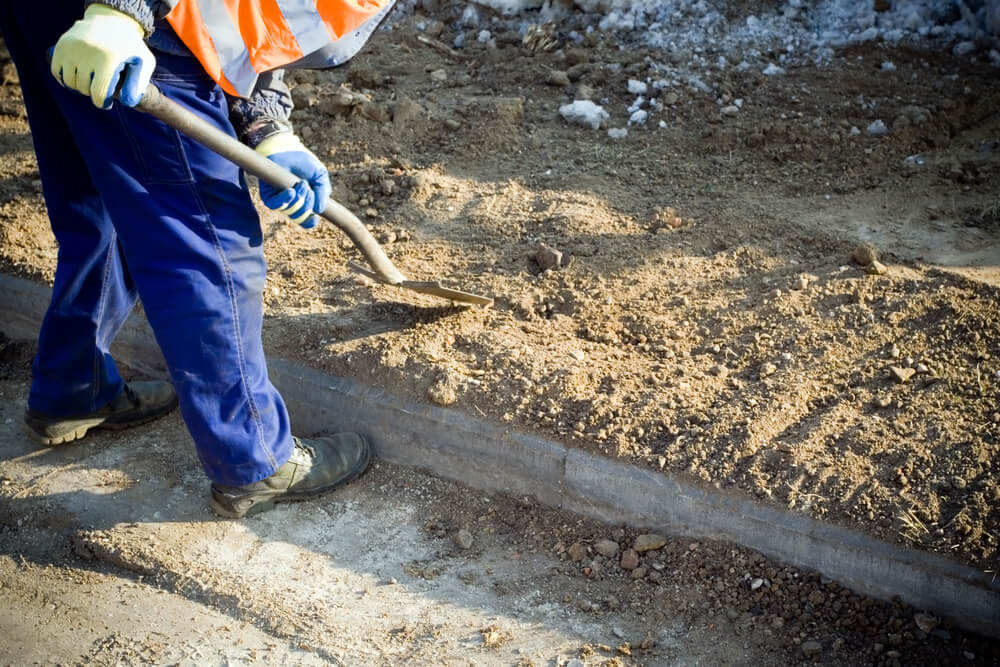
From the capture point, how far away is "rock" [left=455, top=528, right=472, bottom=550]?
10.1 feet

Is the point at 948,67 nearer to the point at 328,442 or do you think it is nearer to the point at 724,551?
the point at 724,551

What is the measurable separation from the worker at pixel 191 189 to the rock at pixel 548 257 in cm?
108

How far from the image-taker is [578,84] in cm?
514

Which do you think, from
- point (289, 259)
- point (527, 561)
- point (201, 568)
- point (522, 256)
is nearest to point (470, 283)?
point (522, 256)

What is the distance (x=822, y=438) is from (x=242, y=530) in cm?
189

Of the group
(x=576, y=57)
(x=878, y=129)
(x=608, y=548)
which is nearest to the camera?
(x=608, y=548)

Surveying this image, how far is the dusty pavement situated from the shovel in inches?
26.8

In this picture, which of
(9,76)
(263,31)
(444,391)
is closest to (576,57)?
(444,391)

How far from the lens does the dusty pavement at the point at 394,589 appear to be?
268cm

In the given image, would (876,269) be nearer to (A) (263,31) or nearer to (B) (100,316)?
(A) (263,31)

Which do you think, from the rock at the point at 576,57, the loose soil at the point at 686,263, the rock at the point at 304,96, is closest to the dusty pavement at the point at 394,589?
the loose soil at the point at 686,263

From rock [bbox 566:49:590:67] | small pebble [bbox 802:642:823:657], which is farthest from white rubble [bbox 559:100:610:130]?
small pebble [bbox 802:642:823:657]

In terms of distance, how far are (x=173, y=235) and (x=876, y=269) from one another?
8.11ft

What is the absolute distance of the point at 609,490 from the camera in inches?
119
